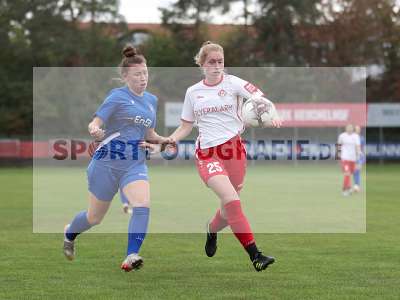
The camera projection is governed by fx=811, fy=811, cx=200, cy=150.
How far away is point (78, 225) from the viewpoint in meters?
9.02

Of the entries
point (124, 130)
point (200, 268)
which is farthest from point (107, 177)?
point (200, 268)

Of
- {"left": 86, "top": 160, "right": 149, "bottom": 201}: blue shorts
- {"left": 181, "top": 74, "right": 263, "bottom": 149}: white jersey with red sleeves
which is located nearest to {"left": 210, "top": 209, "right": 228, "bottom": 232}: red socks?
{"left": 181, "top": 74, "right": 263, "bottom": 149}: white jersey with red sleeves

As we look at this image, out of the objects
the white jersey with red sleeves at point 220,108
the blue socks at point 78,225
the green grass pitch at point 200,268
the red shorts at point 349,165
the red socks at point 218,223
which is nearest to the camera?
the green grass pitch at point 200,268

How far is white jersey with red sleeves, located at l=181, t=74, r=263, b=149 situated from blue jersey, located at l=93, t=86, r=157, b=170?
62 centimetres

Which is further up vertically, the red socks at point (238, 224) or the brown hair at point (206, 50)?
the brown hair at point (206, 50)

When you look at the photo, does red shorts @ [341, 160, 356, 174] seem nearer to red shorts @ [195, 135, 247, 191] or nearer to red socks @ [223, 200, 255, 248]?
red shorts @ [195, 135, 247, 191]

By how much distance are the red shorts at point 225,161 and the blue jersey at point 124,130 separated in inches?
25.9

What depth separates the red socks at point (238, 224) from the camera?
825 cm

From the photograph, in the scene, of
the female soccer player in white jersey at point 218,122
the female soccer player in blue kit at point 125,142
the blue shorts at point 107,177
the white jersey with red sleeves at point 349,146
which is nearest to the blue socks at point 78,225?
the female soccer player in blue kit at point 125,142

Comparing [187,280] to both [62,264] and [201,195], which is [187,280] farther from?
[201,195]

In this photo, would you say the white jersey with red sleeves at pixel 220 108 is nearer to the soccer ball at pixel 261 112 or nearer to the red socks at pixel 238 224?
the soccer ball at pixel 261 112

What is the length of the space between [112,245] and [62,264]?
1909mm

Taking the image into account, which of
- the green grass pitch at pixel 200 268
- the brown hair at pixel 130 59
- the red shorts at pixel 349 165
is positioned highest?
the brown hair at pixel 130 59

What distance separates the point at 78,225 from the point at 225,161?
1785 mm
